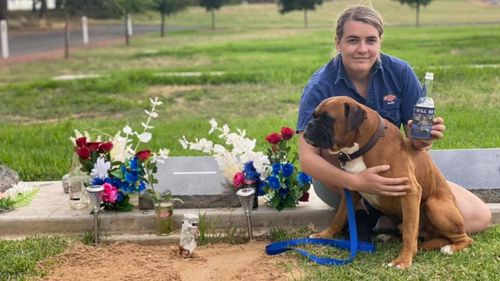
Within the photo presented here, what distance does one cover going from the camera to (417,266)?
142 inches

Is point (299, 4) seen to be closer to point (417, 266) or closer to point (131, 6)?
point (131, 6)

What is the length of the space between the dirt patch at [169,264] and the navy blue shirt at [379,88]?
850 mm

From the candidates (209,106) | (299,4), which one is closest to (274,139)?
(209,106)

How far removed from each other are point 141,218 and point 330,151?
154 cm

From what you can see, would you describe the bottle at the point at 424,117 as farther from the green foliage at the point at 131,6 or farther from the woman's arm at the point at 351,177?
the green foliage at the point at 131,6

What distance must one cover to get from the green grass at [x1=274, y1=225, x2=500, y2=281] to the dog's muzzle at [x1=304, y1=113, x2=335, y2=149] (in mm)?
723

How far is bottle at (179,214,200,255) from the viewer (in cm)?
397

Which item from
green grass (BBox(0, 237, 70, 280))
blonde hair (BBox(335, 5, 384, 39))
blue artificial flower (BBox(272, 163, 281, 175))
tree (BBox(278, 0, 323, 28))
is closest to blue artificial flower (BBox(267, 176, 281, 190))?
blue artificial flower (BBox(272, 163, 281, 175))

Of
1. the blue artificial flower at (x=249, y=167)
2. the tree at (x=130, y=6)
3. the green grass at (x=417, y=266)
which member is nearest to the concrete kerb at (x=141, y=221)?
the blue artificial flower at (x=249, y=167)

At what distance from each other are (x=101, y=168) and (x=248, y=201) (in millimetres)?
1030

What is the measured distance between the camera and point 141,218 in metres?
4.47

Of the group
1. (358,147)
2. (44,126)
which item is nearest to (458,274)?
(358,147)

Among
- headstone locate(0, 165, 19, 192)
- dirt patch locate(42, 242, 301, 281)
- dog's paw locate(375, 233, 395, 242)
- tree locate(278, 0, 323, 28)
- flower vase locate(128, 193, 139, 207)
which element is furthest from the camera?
tree locate(278, 0, 323, 28)

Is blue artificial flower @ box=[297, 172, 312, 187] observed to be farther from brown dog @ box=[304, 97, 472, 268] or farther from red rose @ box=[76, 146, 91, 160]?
red rose @ box=[76, 146, 91, 160]
